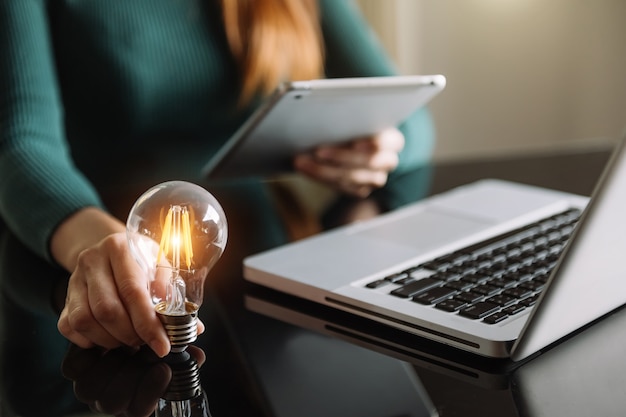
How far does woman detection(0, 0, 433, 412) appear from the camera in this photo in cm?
99

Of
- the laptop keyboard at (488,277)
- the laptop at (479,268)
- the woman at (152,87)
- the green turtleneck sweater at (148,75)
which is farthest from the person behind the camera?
the green turtleneck sweater at (148,75)

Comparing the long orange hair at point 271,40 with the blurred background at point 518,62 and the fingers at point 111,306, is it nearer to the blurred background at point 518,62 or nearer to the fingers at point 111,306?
the fingers at point 111,306

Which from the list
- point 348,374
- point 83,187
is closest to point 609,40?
point 83,187

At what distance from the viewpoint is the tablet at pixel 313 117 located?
2.88 feet

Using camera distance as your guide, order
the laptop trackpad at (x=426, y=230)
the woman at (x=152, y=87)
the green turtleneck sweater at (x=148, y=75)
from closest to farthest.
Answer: the laptop trackpad at (x=426, y=230) < the woman at (x=152, y=87) < the green turtleneck sweater at (x=148, y=75)

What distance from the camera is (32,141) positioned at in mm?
971

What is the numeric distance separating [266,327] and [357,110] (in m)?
0.36

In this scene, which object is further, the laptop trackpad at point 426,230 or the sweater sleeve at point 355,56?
the sweater sleeve at point 355,56

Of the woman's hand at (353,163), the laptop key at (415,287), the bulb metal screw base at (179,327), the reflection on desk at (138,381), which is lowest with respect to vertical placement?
the woman's hand at (353,163)

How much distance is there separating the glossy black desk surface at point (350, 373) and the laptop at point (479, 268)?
0.01 meters

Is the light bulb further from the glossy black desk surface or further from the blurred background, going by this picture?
the blurred background

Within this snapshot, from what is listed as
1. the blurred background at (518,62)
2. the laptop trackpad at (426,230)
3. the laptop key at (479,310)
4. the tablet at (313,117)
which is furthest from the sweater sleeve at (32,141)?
the blurred background at (518,62)

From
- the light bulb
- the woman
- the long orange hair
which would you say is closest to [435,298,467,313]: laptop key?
the light bulb

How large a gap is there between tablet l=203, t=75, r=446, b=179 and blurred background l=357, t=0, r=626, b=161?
5.03 ft
